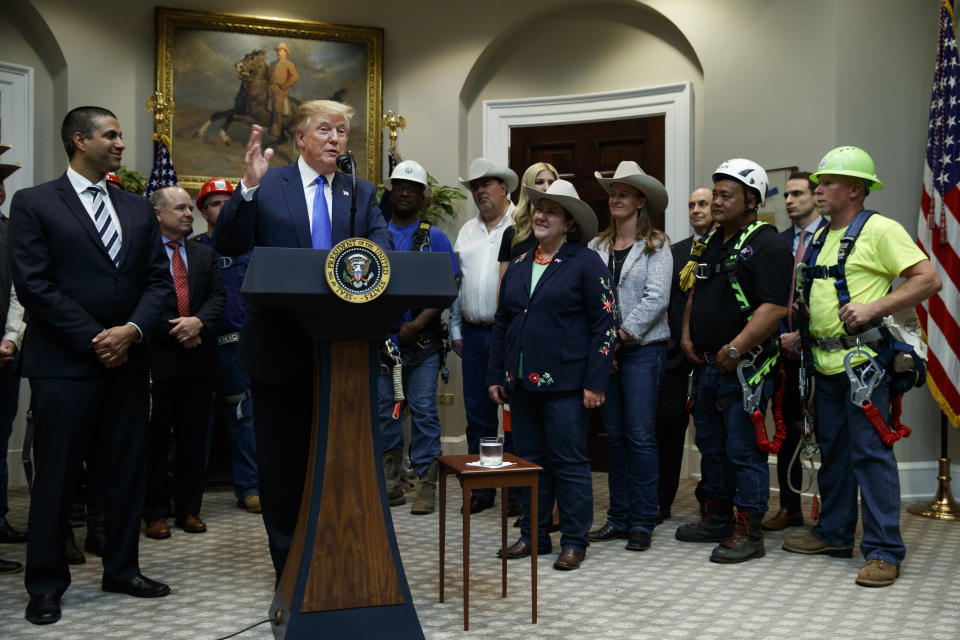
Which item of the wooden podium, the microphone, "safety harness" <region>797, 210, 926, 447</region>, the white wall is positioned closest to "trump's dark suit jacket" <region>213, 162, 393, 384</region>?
the wooden podium

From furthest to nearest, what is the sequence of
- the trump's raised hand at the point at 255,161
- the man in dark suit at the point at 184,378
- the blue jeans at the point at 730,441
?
1. the man in dark suit at the point at 184,378
2. the blue jeans at the point at 730,441
3. the trump's raised hand at the point at 255,161

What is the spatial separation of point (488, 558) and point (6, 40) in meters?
4.83

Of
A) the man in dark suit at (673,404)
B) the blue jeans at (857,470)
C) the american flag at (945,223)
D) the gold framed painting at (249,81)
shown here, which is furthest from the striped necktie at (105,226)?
the american flag at (945,223)

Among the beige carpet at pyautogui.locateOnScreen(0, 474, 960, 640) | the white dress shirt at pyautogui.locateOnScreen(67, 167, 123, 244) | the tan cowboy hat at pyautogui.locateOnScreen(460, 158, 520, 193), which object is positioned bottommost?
the beige carpet at pyautogui.locateOnScreen(0, 474, 960, 640)

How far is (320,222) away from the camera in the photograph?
10.4ft

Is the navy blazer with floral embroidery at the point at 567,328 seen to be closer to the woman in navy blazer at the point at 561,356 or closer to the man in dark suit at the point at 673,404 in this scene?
the woman in navy blazer at the point at 561,356

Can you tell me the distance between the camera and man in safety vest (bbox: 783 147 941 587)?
3654mm

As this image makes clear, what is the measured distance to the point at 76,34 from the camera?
6.23m

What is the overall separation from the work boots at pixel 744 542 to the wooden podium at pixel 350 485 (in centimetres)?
177

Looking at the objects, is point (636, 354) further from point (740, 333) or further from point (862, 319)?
point (862, 319)

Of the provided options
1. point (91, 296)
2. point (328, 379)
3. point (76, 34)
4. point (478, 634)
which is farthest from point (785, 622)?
point (76, 34)

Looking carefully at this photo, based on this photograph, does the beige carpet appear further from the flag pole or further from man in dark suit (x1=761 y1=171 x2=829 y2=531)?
the flag pole

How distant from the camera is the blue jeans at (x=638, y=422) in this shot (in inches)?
168

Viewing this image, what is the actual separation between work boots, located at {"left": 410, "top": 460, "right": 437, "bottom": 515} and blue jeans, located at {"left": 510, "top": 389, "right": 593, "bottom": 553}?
3.32ft
